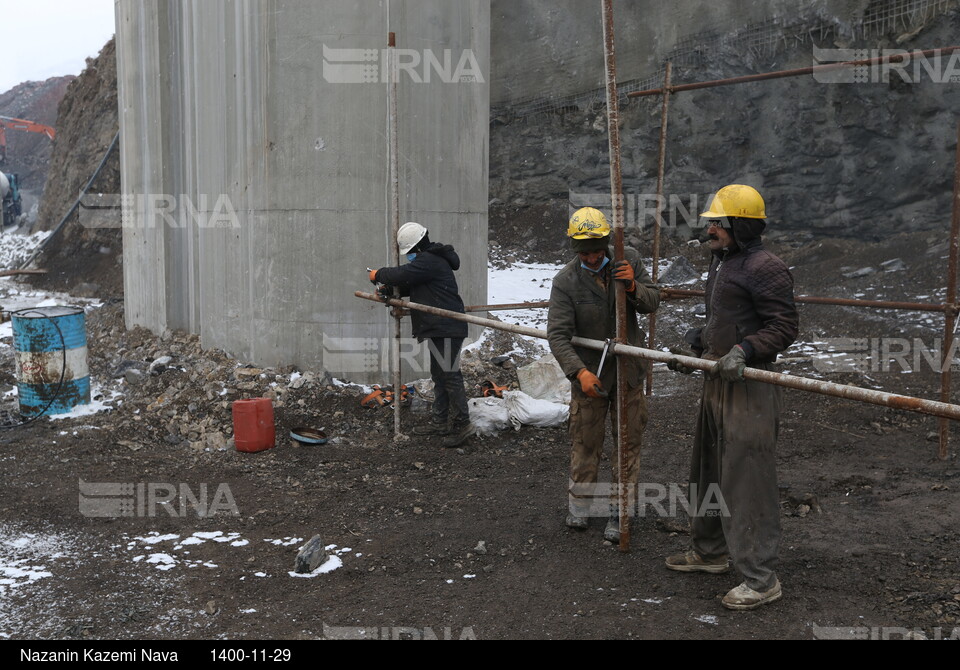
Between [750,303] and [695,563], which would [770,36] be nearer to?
[750,303]

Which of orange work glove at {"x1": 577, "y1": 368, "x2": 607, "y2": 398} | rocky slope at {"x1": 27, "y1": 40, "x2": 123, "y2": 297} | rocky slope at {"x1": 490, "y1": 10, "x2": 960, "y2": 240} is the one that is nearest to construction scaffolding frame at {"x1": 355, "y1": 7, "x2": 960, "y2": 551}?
orange work glove at {"x1": 577, "y1": 368, "x2": 607, "y2": 398}

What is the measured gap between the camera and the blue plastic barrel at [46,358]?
25.0 feet

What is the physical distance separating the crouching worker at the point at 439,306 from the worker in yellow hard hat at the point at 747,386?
3213 millimetres

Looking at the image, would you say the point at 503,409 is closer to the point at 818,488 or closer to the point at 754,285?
the point at 818,488

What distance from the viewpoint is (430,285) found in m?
6.99

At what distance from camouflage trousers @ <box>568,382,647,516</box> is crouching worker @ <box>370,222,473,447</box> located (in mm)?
2159

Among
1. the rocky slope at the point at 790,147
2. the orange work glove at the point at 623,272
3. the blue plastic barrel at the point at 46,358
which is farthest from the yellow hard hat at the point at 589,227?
the rocky slope at the point at 790,147

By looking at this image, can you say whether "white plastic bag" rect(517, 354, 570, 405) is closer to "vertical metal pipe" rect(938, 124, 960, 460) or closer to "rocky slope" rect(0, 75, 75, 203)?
"vertical metal pipe" rect(938, 124, 960, 460)

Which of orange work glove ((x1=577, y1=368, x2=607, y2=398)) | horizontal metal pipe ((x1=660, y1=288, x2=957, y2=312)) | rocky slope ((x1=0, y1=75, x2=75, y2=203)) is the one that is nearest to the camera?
orange work glove ((x1=577, y1=368, x2=607, y2=398))

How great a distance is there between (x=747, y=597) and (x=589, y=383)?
1.38m

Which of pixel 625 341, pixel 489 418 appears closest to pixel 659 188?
A: pixel 489 418

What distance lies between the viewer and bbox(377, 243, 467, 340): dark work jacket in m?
6.88

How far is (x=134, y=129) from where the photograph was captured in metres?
11.5

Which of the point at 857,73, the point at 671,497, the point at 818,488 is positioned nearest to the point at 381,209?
the point at 671,497
